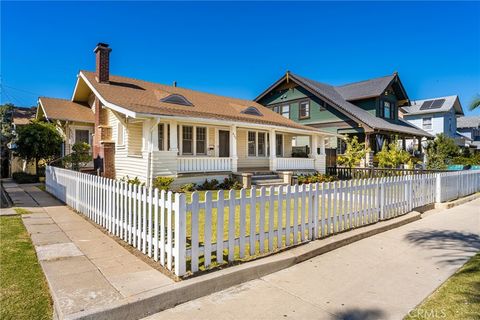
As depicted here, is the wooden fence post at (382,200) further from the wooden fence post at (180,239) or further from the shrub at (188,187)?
the shrub at (188,187)

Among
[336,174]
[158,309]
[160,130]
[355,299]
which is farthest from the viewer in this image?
[336,174]

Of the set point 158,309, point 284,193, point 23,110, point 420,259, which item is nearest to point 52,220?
point 158,309

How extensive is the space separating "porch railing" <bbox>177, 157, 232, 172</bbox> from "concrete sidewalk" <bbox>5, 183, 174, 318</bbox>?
675 cm

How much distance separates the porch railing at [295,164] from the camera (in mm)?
17297

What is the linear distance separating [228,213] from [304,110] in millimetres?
23028

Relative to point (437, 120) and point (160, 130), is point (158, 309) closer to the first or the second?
point (160, 130)

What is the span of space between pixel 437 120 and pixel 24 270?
44.3 meters

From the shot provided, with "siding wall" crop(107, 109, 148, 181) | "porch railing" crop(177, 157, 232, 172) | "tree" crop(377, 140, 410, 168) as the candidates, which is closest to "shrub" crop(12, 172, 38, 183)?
"siding wall" crop(107, 109, 148, 181)

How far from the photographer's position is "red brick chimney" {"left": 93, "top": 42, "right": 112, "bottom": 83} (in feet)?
52.9

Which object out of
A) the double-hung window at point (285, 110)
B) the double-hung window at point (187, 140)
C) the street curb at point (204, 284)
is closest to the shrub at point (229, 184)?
the double-hung window at point (187, 140)

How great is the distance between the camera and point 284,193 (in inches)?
200

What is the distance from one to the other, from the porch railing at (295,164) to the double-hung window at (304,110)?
335 inches

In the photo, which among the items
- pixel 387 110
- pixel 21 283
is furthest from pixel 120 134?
pixel 387 110

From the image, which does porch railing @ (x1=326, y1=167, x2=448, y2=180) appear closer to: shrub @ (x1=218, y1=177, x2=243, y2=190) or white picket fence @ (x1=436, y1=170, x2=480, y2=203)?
white picket fence @ (x1=436, y1=170, x2=480, y2=203)
